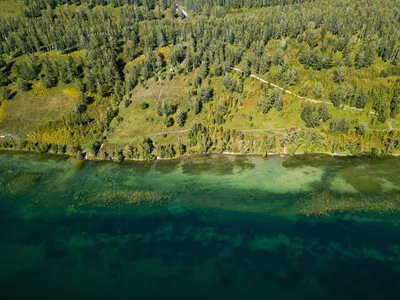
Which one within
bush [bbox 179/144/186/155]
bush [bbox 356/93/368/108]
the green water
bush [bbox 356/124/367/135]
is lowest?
the green water

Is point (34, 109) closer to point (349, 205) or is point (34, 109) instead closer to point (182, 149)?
point (182, 149)

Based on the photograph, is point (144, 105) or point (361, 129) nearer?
point (361, 129)

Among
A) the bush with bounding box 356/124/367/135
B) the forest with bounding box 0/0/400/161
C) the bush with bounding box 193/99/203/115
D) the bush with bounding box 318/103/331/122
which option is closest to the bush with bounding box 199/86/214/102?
the forest with bounding box 0/0/400/161

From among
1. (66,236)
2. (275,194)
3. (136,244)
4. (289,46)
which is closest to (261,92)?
(289,46)

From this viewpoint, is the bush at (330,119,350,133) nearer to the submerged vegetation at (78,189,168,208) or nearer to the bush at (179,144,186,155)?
the bush at (179,144,186,155)

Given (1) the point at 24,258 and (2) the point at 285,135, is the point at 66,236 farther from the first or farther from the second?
(2) the point at 285,135

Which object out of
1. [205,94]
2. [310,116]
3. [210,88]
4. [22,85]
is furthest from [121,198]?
[22,85]
